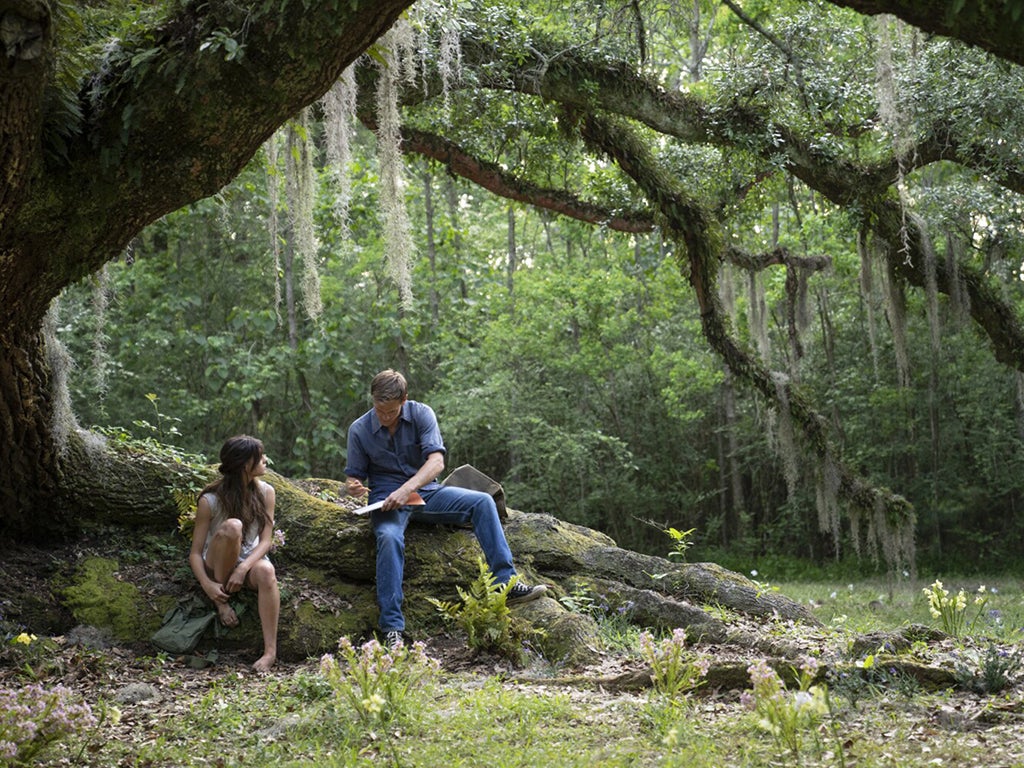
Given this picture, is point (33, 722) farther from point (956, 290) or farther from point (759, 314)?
point (759, 314)

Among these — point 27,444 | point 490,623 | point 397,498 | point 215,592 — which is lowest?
point 490,623

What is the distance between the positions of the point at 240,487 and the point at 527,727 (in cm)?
230

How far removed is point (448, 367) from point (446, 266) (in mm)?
1758

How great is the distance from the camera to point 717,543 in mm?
17391

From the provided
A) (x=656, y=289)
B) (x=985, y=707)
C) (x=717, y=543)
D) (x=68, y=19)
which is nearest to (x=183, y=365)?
(x=656, y=289)

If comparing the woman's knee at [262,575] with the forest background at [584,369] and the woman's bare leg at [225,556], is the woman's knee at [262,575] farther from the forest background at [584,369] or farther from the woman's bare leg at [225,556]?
the forest background at [584,369]

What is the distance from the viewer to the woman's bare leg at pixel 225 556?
5.15 metres

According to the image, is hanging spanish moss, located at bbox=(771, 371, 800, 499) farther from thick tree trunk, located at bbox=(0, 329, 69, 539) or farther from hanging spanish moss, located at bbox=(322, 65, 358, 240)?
thick tree trunk, located at bbox=(0, 329, 69, 539)

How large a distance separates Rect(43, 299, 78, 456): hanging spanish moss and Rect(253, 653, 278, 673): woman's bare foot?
1736mm

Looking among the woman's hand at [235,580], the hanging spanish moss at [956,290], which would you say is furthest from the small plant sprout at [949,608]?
the hanging spanish moss at [956,290]

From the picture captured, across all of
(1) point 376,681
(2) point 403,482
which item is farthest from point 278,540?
(1) point 376,681

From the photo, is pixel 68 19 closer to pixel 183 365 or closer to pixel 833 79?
pixel 833 79

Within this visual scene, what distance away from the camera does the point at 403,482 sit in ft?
18.7

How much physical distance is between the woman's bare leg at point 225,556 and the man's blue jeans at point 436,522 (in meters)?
0.75
